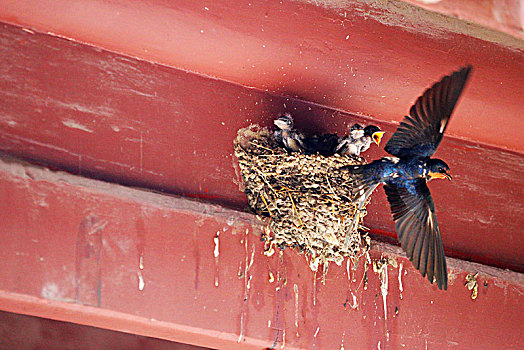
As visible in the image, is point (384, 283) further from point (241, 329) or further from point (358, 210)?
point (241, 329)

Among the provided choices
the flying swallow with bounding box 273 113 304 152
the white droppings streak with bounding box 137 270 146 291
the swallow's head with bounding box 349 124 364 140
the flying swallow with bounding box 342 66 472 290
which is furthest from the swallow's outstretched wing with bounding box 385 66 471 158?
the white droppings streak with bounding box 137 270 146 291

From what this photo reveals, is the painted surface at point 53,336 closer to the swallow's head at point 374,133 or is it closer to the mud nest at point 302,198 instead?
the mud nest at point 302,198

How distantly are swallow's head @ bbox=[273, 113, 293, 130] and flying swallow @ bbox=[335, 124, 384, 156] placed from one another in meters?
0.21

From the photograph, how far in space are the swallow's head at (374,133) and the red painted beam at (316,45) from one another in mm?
70

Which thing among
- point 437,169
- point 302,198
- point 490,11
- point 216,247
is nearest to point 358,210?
point 302,198

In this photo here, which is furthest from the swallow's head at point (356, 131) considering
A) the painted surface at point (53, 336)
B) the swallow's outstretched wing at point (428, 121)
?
the painted surface at point (53, 336)

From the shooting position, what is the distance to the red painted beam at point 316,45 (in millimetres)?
1867

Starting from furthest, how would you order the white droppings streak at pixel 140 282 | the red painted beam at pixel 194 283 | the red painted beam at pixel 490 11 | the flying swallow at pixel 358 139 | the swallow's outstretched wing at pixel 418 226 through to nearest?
1. the flying swallow at pixel 358 139
2. the swallow's outstretched wing at pixel 418 226
3. the white droppings streak at pixel 140 282
4. the red painted beam at pixel 194 283
5. the red painted beam at pixel 490 11

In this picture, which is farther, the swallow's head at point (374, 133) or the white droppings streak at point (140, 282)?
the swallow's head at point (374, 133)

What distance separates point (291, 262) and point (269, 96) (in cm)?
61

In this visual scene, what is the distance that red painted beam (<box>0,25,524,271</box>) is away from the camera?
177cm

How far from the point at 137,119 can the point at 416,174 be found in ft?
3.25

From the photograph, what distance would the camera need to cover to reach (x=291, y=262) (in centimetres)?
201

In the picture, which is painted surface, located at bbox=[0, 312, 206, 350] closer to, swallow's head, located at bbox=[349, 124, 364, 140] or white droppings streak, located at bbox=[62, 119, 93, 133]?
white droppings streak, located at bbox=[62, 119, 93, 133]
